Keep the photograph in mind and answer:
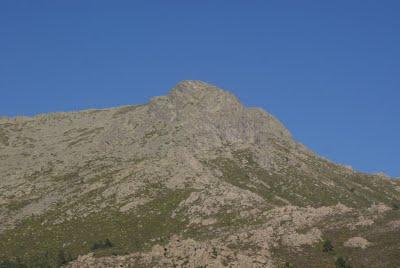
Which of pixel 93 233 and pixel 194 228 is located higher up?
pixel 93 233

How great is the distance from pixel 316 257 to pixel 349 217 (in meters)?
23.0

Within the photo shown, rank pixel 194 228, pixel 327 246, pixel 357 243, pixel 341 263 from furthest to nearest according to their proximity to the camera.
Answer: pixel 194 228
pixel 357 243
pixel 327 246
pixel 341 263

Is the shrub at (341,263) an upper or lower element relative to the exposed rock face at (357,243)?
lower

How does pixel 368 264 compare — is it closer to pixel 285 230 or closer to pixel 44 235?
pixel 285 230

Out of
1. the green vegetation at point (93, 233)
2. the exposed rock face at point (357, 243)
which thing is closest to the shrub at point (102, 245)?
the green vegetation at point (93, 233)

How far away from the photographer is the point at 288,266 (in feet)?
400

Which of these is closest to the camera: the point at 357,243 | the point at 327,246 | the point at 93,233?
the point at 327,246

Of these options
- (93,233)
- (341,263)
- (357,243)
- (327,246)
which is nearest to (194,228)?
(93,233)

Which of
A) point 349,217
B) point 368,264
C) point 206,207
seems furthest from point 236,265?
point 206,207

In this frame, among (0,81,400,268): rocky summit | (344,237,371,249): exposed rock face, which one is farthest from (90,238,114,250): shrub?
(344,237,371,249): exposed rock face

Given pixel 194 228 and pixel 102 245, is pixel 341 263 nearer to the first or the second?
pixel 194 228

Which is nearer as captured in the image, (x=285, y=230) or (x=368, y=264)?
(x=368, y=264)

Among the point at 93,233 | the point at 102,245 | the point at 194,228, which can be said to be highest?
the point at 93,233

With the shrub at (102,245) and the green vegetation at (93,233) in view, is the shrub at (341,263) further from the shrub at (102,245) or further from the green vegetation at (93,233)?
the shrub at (102,245)
